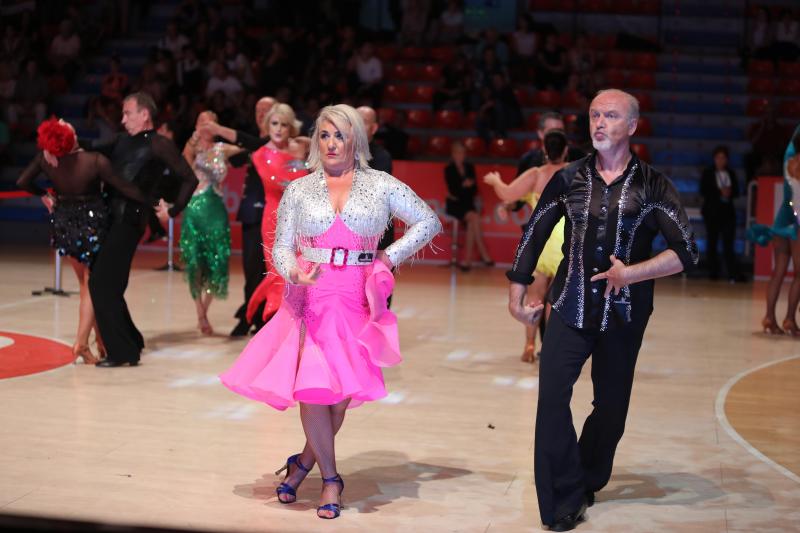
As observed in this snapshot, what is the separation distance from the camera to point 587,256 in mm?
4586

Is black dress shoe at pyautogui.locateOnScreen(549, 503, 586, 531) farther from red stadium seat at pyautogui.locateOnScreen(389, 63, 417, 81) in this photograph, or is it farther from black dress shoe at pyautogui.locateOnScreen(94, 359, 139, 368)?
red stadium seat at pyautogui.locateOnScreen(389, 63, 417, 81)

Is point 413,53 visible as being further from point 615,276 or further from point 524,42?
point 615,276

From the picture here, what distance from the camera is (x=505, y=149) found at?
1692 centimetres

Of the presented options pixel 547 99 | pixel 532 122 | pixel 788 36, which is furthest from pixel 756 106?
pixel 532 122

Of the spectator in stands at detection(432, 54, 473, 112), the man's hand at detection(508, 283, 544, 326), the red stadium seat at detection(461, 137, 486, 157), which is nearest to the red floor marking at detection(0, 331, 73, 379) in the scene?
the man's hand at detection(508, 283, 544, 326)

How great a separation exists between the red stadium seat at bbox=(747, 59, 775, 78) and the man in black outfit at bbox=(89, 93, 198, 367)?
41.0 feet

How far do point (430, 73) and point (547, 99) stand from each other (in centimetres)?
198

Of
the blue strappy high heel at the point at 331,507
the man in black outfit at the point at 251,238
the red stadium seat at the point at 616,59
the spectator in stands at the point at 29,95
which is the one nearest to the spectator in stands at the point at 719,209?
the red stadium seat at the point at 616,59

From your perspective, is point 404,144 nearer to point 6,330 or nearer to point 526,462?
point 6,330

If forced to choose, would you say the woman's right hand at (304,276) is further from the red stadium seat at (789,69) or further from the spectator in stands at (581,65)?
the red stadium seat at (789,69)

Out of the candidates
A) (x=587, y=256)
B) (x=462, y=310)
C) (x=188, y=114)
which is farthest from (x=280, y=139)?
(x=188, y=114)

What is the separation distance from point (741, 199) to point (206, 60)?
8031mm

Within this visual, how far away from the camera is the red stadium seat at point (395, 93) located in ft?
60.0

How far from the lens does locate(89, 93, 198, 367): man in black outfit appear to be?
25.1 ft
